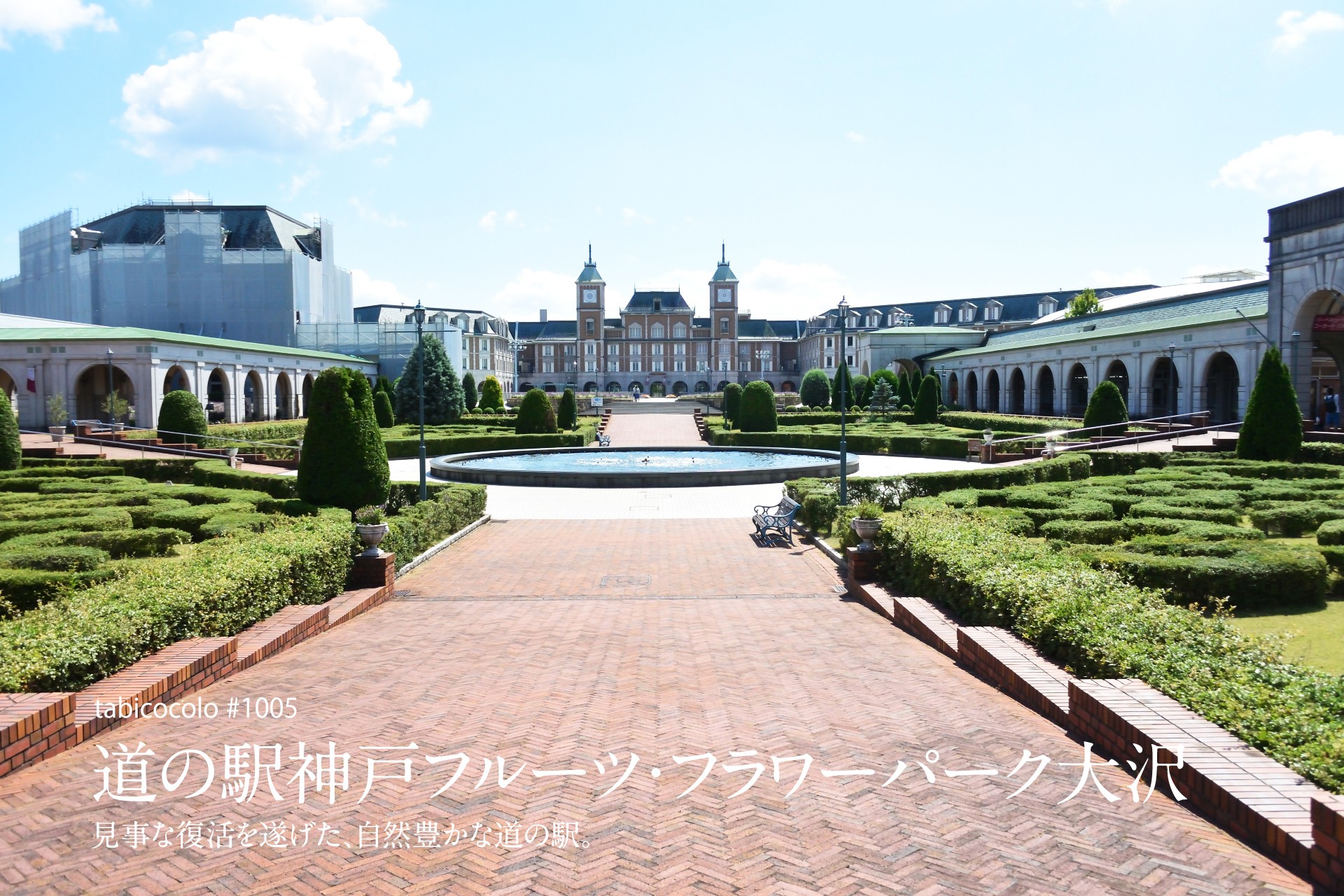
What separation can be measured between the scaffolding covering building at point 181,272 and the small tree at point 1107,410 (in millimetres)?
43133

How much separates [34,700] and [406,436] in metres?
28.1

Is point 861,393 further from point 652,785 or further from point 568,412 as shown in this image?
point 652,785

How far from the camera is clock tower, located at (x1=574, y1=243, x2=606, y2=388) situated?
9619 centimetres

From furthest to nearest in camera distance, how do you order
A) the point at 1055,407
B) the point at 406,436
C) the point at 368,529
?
the point at 1055,407 < the point at 406,436 < the point at 368,529

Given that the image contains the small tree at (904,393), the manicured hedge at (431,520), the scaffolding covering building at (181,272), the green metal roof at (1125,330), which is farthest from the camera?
the small tree at (904,393)

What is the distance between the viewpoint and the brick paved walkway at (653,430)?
1644 inches

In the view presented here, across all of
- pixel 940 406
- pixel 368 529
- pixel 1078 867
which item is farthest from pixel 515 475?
pixel 940 406

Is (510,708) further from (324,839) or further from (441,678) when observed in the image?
(324,839)

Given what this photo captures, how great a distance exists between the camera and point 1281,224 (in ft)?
86.9

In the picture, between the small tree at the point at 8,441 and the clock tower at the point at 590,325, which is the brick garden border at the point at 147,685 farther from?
the clock tower at the point at 590,325

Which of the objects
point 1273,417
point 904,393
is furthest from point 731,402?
point 1273,417

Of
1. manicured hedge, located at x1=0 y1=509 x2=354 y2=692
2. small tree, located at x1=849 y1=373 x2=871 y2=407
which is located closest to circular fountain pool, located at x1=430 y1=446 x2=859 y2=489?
manicured hedge, located at x1=0 y1=509 x2=354 y2=692

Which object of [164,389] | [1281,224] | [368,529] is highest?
[1281,224]

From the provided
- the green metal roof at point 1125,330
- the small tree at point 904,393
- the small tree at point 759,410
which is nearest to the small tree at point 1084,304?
the green metal roof at point 1125,330
